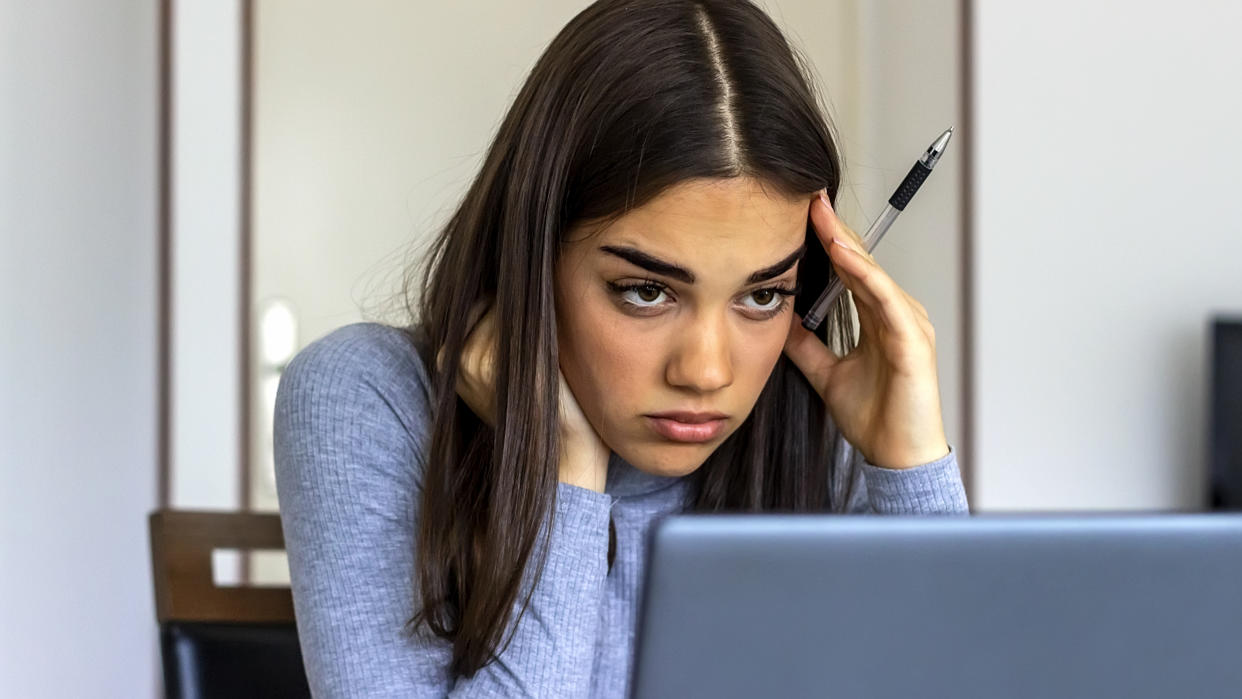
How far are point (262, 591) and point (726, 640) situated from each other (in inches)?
30.6

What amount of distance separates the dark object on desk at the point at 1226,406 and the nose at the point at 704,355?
200 cm

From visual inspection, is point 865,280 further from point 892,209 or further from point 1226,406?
point 1226,406

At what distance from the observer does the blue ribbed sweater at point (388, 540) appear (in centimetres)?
78

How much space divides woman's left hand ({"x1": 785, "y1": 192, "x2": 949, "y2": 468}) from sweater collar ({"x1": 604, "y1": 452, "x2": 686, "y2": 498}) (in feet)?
0.54

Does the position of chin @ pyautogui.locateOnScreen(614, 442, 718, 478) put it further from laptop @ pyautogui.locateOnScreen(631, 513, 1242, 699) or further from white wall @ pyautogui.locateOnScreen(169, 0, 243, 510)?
white wall @ pyautogui.locateOnScreen(169, 0, 243, 510)

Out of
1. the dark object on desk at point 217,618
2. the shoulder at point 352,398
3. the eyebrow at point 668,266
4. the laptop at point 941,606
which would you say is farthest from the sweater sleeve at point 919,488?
the laptop at point 941,606

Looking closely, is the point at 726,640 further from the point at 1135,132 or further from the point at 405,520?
the point at 1135,132

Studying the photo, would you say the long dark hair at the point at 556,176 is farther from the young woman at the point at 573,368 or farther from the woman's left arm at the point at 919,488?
the woman's left arm at the point at 919,488

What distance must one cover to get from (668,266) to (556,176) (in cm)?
11

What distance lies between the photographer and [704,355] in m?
0.75

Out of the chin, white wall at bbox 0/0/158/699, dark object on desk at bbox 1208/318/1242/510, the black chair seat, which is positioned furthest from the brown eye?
dark object on desk at bbox 1208/318/1242/510

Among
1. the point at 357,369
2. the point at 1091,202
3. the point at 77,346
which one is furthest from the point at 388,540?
the point at 1091,202

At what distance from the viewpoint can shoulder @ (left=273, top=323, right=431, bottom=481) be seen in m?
0.87

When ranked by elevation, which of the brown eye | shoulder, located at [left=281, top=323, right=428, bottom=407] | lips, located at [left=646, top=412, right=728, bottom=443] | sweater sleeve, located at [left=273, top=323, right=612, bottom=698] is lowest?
sweater sleeve, located at [left=273, top=323, right=612, bottom=698]
